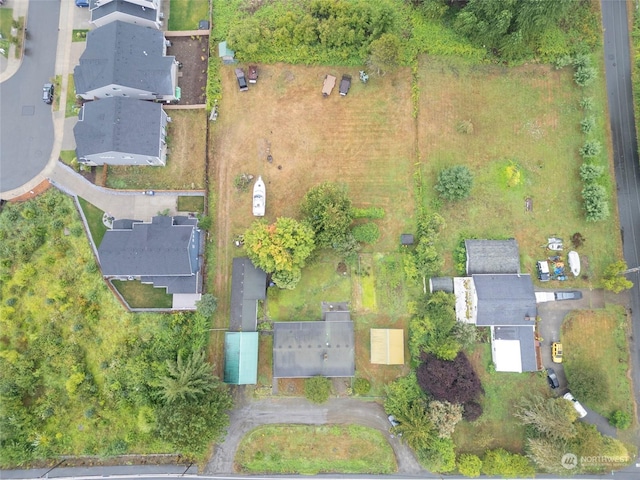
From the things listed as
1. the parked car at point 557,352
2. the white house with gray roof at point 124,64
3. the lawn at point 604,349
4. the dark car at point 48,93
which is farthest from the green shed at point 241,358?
the dark car at point 48,93

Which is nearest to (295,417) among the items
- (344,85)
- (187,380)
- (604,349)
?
(187,380)

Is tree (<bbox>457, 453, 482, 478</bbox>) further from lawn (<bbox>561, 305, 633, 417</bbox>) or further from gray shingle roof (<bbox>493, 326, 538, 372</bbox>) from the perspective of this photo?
lawn (<bbox>561, 305, 633, 417</bbox>)

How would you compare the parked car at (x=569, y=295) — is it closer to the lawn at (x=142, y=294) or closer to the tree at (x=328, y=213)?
the tree at (x=328, y=213)

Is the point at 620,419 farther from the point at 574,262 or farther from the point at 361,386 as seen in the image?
the point at 361,386

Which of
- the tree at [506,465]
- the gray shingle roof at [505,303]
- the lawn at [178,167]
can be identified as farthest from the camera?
the lawn at [178,167]

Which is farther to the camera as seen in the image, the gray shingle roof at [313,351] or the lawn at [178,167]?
the lawn at [178,167]

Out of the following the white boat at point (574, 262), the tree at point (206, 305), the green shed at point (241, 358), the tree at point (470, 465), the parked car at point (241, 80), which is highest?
the parked car at point (241, 80)
